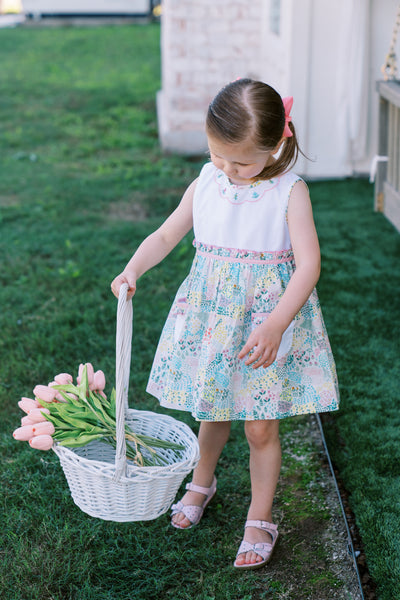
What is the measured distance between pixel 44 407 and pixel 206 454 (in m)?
0.57

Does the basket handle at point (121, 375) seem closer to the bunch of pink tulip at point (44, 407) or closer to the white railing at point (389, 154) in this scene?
the bunch of pink tulip at point (44, 407)

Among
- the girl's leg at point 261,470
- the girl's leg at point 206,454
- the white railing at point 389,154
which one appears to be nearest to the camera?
the girl's leg at point 261,470

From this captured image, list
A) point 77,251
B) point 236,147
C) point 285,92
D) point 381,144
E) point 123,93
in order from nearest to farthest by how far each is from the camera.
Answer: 1. point 236,147
2. point 381,144
3. point 77,251
4. point 285,92
5. point 123,93

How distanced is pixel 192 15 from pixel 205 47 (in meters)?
0.32

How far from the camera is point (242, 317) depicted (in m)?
2.00

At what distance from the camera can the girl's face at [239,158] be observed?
1798 millimetres

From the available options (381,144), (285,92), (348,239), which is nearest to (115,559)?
(381,144)

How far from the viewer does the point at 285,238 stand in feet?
6.56

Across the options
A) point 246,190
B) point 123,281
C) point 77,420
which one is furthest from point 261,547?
point 246,190

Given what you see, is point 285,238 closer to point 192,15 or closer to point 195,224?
point 195,224

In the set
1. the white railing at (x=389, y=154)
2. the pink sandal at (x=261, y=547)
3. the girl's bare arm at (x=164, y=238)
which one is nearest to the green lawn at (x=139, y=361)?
the pink sandal at (x=261, y=547)

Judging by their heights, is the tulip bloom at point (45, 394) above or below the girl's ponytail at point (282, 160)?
below

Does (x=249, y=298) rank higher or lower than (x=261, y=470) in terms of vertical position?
higher

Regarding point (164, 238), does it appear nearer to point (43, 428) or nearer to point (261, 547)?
point (43, 428)
